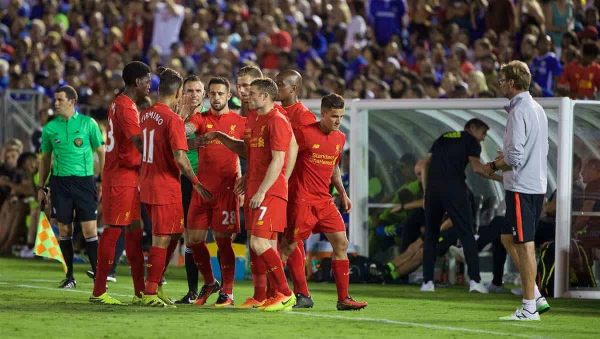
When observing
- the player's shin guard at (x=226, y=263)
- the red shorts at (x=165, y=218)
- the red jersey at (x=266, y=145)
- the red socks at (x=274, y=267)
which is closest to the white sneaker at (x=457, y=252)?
the player's shin guard at (x=226, y=263)

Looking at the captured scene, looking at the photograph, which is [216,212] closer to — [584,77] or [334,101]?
[334,101]

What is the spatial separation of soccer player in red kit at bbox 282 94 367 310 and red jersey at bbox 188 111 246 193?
0.61m

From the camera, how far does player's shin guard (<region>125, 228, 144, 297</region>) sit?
13008 mm

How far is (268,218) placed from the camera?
482 inches

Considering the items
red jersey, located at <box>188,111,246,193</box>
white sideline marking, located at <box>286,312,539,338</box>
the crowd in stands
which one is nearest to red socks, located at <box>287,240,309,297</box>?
white sideline marking, located at <box>286,312,539,338</box>

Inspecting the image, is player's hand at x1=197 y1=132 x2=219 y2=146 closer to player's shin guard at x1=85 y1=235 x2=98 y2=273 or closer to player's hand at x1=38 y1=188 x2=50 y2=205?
player's hand at x1=38 y1=188 x2=50 y2=205

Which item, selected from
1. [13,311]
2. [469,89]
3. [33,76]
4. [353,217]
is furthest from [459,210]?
[33,76]

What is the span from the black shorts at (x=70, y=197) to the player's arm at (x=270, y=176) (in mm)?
3949

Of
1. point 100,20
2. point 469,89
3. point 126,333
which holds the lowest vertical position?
point 126,333

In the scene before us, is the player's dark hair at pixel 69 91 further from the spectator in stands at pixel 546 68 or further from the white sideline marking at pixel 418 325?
the spectator in stands at pixel 546 68

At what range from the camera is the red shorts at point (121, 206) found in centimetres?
1289

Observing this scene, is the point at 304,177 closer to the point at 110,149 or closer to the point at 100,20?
the point at 110,149

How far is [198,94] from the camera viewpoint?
43.4 feet

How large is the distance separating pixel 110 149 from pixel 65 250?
10.6 feet
